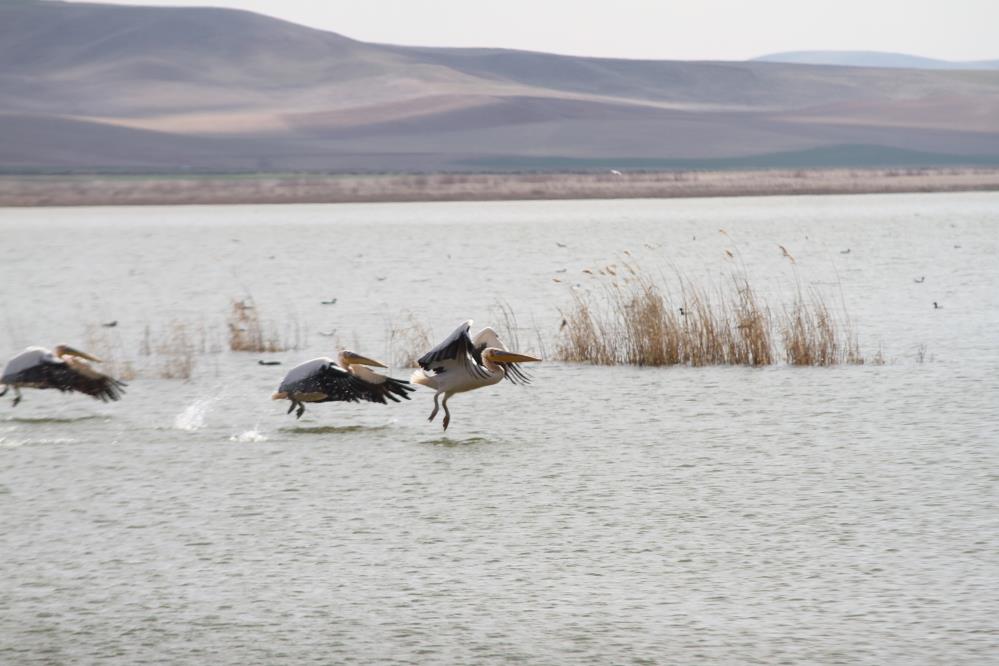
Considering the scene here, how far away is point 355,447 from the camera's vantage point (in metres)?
14.2

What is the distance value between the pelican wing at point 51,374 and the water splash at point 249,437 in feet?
5.22

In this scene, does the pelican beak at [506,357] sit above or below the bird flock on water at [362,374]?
above

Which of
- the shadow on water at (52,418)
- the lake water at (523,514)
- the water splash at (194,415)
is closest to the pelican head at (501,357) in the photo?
the lake water at (523,514)

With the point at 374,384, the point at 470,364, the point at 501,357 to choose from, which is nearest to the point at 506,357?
the point at 501,357

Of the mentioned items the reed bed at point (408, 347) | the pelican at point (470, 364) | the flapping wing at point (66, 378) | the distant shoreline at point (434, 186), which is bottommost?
the distant shoreline at point (434, 186)

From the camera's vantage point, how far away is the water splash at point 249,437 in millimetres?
14625

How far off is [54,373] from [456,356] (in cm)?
418

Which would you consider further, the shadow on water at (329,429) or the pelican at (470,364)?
the shadow on water at (329,429)

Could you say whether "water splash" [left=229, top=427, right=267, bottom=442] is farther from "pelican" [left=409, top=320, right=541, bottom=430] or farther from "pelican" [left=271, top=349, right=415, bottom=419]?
"pelican" [left=409, top=320, right=541, bottom=430]

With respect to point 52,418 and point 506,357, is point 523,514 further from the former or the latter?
point 52,418

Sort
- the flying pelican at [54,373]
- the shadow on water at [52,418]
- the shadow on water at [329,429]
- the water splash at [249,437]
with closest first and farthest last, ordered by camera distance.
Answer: the water splash at [249,437] < the shadow on water at [329,429] < the flying pelican at [54,373] < the shadow on water at [52,418]

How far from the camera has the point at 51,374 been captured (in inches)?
598

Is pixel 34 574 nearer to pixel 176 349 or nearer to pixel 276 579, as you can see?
pixel 276 579

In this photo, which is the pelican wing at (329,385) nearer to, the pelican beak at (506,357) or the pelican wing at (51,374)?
the pelican beak at (506,357)
